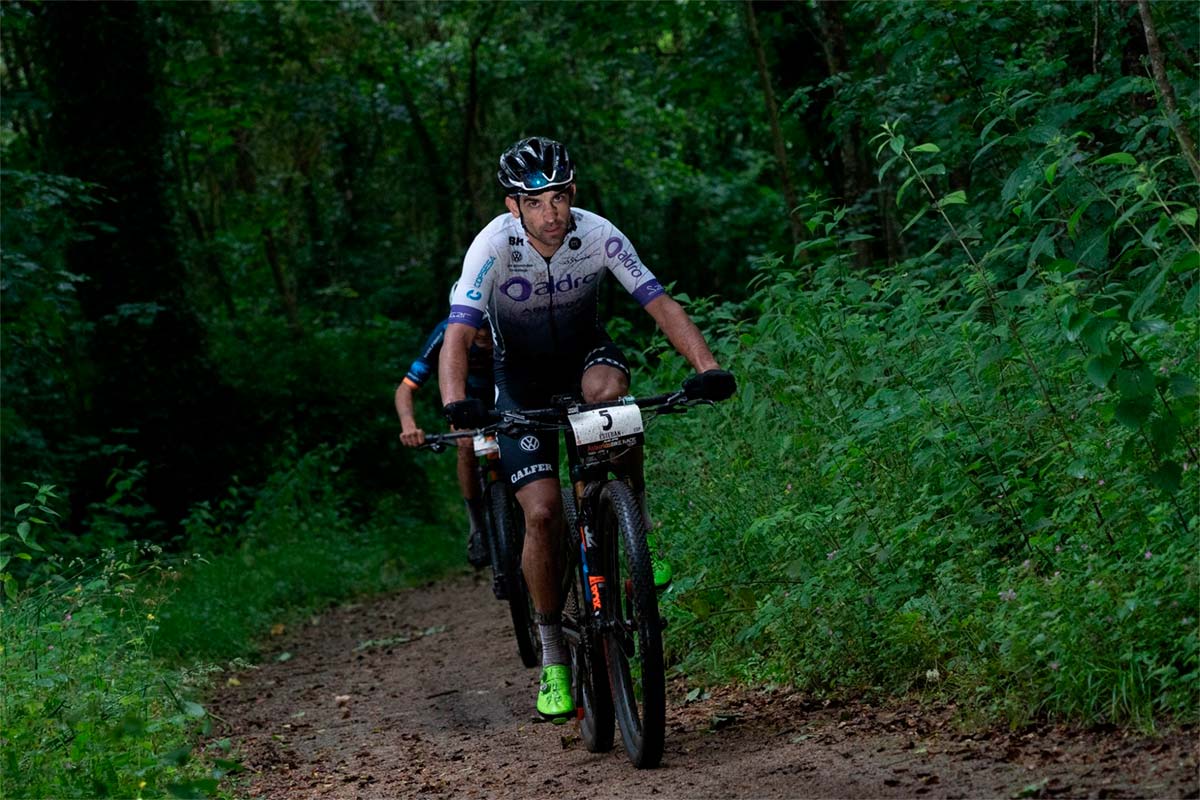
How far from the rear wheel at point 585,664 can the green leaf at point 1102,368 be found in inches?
90.6

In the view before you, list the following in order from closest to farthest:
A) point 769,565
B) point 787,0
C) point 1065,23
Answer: point 769,565
point 1065,23
point 787,0

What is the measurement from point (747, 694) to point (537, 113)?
19.3 m

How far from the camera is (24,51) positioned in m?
19.8

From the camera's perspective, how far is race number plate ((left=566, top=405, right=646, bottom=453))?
5559 mm

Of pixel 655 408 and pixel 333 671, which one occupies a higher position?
pixel 655 408

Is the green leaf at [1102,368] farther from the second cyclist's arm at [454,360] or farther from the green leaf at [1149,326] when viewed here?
the second cyclist's arm at [454,360]

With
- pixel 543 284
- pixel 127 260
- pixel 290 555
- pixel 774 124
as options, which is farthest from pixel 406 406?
pixel 127 260

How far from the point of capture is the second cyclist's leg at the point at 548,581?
605cm

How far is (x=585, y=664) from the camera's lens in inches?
236

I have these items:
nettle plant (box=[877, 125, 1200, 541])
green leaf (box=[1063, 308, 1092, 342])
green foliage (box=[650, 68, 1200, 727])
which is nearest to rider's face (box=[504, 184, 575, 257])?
green foliage (box=[650, 68, 1200, 727])

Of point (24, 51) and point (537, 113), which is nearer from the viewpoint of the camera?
point (24, 51)

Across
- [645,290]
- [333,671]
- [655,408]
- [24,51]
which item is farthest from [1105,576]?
[24,51]

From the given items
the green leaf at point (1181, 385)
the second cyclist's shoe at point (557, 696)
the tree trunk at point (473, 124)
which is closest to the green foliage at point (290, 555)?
the second cyclist's shoe at point (557, 696)

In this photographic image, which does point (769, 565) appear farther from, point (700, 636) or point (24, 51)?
point (24, 51)
